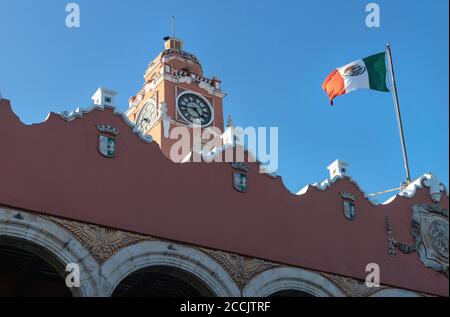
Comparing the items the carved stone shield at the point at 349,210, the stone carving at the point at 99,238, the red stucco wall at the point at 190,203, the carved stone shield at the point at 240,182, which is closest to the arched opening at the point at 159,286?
the red stucco wall at the point at 190,203

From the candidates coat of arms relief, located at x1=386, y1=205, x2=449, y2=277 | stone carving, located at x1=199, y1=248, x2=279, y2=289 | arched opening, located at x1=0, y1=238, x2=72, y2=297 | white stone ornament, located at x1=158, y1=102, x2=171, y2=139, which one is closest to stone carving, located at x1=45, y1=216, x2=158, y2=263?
arched opening, located at x1=0, y1=238, x2=72, y2=297

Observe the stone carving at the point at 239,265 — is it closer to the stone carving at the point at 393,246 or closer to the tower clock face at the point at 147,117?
the stone carving at the point at 393,246

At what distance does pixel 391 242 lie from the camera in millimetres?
19094

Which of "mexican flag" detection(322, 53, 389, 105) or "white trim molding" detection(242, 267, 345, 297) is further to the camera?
"mexican flag" detection(322, 53, 389, 105)

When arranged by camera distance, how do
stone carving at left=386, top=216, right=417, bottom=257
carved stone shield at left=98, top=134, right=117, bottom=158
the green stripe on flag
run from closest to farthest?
carved stone shield at left=98, top=134, right=117, bottom=158, stone carving at left=386, top=216, right=417, bottom=257, the green stripe on flag

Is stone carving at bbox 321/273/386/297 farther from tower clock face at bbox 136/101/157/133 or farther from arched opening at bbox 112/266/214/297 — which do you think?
tower clock face at bbox 136/101/157/133

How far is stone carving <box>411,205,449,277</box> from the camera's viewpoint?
1952 centimetres

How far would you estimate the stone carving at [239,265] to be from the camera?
52.1 ft

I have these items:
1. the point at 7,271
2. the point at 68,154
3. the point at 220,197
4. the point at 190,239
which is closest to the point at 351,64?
the point at 220,197

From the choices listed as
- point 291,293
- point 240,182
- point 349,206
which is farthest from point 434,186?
point 240,182

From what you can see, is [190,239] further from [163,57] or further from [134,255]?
[163,57]

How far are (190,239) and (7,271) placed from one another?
4.23m

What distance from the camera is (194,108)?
97.2ft
